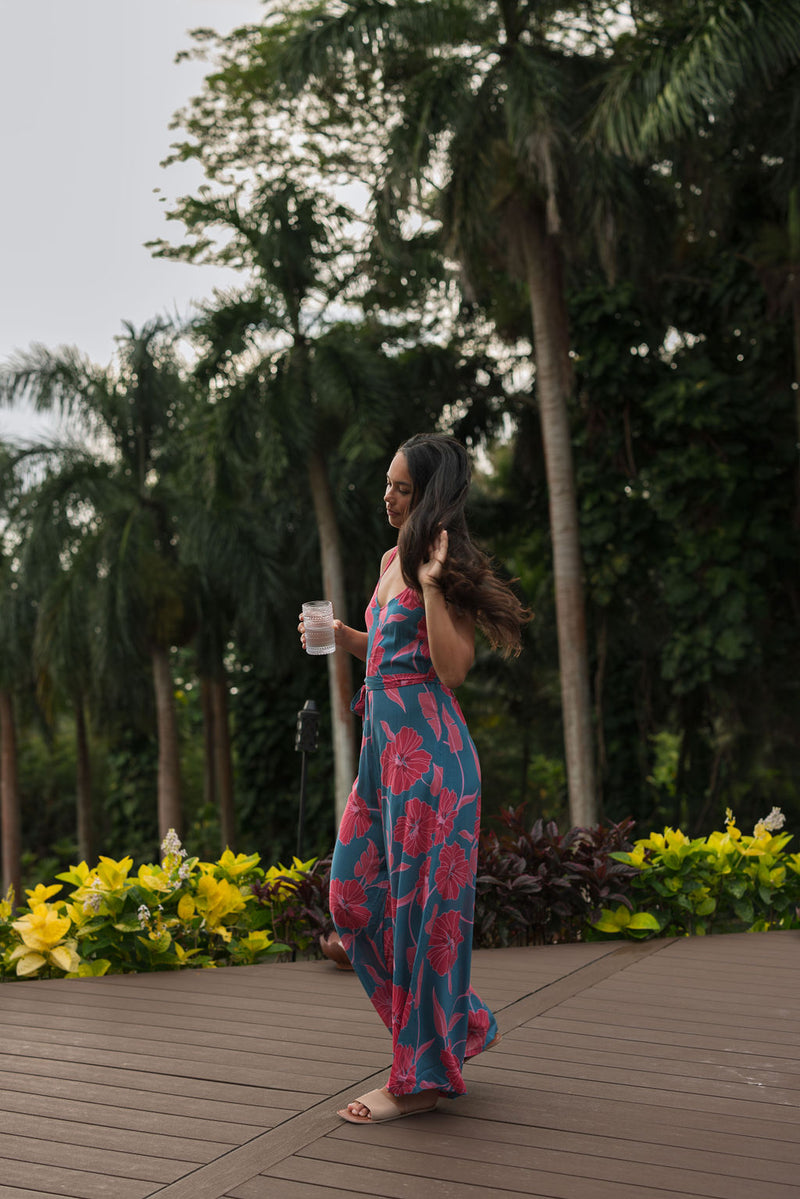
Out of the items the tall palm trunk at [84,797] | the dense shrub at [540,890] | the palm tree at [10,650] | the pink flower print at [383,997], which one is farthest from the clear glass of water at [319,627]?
the tall palm trunk at [84,797]

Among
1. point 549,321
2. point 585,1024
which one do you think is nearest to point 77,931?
point 585,1024

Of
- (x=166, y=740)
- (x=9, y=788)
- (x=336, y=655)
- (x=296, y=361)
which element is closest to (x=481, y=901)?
(x=336, y=655)

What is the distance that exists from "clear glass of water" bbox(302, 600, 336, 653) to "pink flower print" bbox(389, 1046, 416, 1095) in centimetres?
89

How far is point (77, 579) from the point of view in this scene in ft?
42.4

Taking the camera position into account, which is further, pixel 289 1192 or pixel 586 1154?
pixel 586 1154

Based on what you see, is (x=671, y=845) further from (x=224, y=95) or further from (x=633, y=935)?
(x=224, y=95)

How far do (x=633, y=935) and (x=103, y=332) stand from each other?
10731 millimetres

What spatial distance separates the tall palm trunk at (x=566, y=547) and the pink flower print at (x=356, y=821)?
824 cm

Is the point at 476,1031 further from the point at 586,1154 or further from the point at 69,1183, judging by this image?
the point at 69,1183

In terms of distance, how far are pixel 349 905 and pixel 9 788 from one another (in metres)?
16.9

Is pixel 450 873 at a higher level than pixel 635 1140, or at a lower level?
higher

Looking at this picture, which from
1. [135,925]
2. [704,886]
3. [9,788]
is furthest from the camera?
[9,788]

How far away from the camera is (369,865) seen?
270 cm

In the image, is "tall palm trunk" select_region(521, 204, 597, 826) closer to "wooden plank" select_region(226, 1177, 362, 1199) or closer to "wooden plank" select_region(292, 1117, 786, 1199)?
"wooden plank" select_region(292, 1117, 786, 1199)
